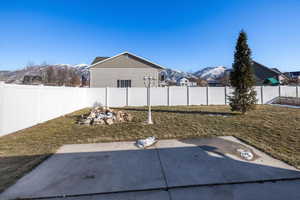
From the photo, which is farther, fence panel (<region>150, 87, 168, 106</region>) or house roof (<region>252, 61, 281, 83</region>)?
house roof (<region>252, 61, 281, 83</region>)

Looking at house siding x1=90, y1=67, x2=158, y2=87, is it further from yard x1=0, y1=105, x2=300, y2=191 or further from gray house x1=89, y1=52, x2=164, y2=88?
yard x1=0, y1=105, x2=300, y2=191

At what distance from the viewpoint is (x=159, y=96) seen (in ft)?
41.3

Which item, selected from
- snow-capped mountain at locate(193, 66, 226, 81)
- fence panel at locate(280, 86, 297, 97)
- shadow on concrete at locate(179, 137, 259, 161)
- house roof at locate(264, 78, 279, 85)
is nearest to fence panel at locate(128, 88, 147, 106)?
shadow on concrete at locate(179, 137, 259, 161)

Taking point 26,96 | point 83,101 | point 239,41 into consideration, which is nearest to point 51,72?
point 83,101

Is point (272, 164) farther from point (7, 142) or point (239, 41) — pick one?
point (239, 41)

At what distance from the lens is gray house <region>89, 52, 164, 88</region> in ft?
49.3

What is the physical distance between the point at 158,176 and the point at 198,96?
1117 cm

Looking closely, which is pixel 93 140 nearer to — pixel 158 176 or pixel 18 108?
pixel 158 176

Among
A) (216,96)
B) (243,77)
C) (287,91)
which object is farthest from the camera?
(287,91)

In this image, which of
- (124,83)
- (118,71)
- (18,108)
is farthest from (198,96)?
(18,108)

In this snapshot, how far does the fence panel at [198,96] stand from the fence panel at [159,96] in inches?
88.3

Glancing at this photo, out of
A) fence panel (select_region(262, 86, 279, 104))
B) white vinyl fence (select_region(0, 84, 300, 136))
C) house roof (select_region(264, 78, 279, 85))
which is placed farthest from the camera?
house roof (select_region(264, 78, 279, 85))

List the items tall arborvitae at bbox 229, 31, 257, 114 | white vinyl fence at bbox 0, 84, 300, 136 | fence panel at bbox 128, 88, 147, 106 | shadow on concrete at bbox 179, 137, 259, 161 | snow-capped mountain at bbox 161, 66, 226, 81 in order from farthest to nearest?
snow-capped mountain at bbox 161, 66, 226, 81 → fence panel at bbox 128, 88, 147, 106 → tall arborvitae at bbox 229, 31, 257, 114 → white vinyl fence at bbox 0, 84, 300, 136 → shadow on concrete at bbox 179, 137, 259, 161

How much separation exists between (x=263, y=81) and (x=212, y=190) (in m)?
28.3
